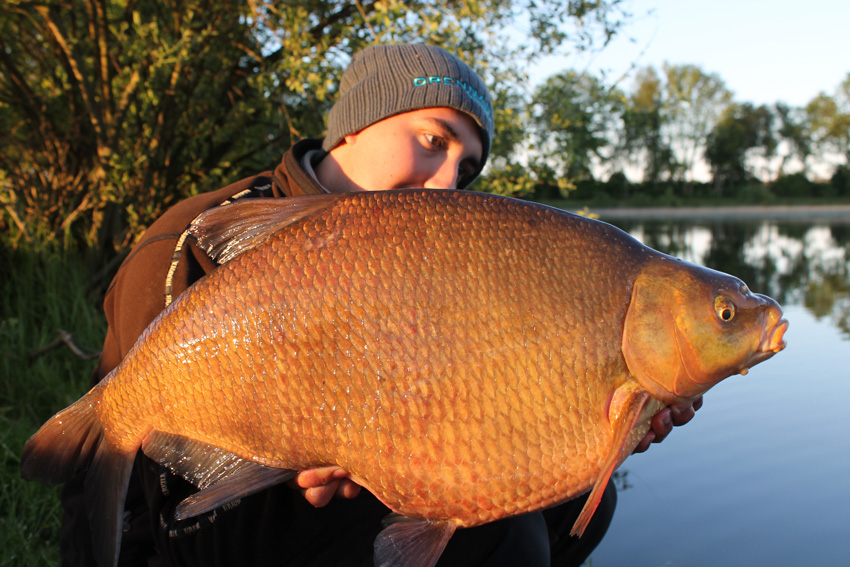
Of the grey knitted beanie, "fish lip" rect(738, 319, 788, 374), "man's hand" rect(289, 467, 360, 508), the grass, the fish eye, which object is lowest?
the grass

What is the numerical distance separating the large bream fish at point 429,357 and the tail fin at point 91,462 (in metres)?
0.02

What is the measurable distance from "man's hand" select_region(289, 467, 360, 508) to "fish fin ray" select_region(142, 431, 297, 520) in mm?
34

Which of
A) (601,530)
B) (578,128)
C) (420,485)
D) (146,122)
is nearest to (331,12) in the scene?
(146,122)

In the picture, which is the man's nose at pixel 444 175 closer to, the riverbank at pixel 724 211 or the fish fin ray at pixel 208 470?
the fish fin ray at pixel 208 470

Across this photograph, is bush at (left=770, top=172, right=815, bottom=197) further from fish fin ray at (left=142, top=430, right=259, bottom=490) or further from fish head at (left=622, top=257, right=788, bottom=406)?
fish fin ray at (left=142, top=430, right=259, bottom=490)

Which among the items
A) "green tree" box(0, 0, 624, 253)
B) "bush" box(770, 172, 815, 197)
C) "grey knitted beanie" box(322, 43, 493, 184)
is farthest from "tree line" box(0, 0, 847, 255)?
"bush" box(770, 172, 815, 197)

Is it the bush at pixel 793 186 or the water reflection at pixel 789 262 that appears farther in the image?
the bush at pixel 793 186

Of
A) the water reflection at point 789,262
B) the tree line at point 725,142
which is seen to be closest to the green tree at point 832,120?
the tree line at point 725,142

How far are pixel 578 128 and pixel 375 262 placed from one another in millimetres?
3553

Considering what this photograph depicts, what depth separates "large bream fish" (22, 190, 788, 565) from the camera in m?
1.27

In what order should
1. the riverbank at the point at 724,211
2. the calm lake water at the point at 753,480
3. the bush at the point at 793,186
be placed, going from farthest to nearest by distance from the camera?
the bush at the point at 793,186 < the riverbank at the point at 724,211 < the calm lake water at the point at 753,480

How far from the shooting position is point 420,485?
1.28 meters

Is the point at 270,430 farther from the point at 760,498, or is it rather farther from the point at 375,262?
the point at 760,498

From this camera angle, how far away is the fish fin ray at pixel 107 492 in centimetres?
138
